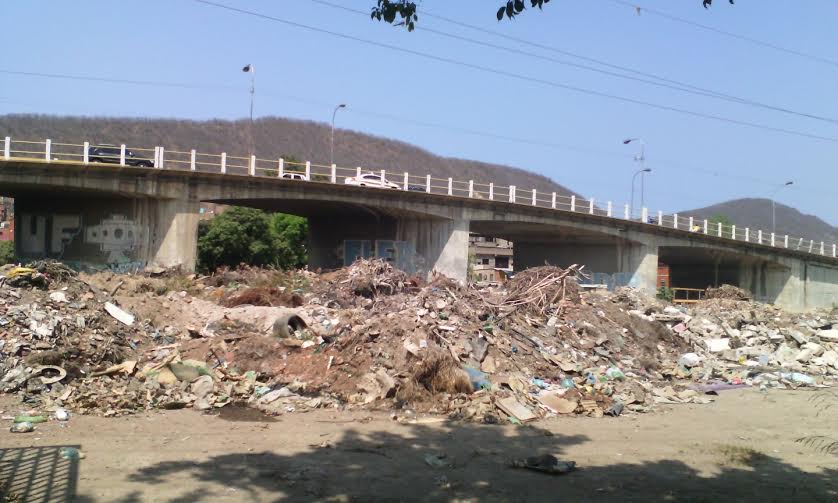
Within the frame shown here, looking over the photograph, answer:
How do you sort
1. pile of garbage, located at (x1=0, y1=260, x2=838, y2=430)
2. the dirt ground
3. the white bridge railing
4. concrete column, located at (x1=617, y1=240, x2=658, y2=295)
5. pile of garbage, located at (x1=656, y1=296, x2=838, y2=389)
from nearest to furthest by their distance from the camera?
1. the dirt ground
2. pile of garbage, located at (x1=0, y1=260, x2=838, y2=430)
3. pile of garbage, located at (x1=656, y1=296, x2=838, y2=389)
4. the white bridge railing
5. concrete column, located at (x1=617, y1=240, x2=658, y2=295)

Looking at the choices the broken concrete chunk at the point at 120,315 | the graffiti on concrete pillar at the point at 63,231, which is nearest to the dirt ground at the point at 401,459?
the broken concrete chunk at the point at 120,315

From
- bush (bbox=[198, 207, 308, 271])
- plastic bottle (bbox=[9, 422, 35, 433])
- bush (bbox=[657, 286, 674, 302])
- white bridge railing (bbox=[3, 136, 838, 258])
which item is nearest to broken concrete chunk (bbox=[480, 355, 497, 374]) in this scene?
plastic bottle (bbox=[9, 422, 35, 433])

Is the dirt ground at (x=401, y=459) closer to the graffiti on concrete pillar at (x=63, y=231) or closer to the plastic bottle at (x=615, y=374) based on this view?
the plastic bottle at (x=615, y=374)

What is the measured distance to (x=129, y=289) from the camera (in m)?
19.1

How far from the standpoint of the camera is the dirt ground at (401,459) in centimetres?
655

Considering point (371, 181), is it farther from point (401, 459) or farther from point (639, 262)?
point (401, 459)

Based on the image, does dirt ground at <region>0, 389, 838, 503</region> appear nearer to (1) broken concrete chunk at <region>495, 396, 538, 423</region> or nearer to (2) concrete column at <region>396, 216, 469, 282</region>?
(1) broken concrete chunk at <region>495, 396, 538, 423</region>

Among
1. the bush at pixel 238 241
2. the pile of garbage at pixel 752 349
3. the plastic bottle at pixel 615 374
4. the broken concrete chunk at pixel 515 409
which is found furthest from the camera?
the bush at pixel 238 241

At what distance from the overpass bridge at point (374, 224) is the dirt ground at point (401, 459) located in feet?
61.5

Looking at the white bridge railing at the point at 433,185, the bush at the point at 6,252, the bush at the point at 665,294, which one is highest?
the white bridge railing at the point at 433,185

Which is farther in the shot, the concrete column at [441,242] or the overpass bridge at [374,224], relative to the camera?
the concrete column at [441,242]

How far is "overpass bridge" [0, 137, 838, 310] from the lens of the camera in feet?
91.8

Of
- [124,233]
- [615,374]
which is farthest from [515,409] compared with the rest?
[124,233]

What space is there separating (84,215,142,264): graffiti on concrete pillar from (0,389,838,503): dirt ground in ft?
63.1
